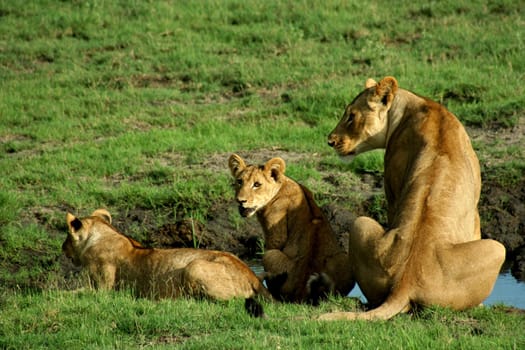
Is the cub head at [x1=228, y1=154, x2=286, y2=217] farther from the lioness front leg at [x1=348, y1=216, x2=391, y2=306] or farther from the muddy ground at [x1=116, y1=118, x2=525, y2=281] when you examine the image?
the muddy ground at [x1=116, y1=118, x2=525, y2=281]

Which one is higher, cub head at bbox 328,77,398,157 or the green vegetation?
A: cub head at bbox 328,77,398,157

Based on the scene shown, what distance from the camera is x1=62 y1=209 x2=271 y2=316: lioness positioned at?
25.4 ft

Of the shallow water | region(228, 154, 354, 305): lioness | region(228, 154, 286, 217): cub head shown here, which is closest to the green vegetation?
region(228, 154, 354, 305): lioness

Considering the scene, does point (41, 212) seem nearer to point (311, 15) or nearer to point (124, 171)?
point (124, 171)

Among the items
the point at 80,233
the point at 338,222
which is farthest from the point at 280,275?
the point at 338,222

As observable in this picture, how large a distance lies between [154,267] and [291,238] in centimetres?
111

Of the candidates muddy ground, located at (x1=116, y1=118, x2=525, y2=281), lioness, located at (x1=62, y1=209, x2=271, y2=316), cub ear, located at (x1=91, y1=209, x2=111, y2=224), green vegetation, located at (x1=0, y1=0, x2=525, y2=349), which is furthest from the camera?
muddy ground, located at (x1=116, y1=118, x2=525, y2=281)

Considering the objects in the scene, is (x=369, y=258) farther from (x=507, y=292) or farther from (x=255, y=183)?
(x=507, y=292)

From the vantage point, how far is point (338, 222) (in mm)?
10273

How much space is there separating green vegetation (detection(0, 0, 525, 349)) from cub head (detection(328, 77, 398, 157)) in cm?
162

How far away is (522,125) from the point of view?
1190 cm

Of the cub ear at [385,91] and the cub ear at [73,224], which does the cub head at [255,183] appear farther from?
the cub ear at [73,224]

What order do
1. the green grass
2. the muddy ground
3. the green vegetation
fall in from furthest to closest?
the muddy ground, the green vegetation, the green grass

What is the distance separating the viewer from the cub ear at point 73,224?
863cm
